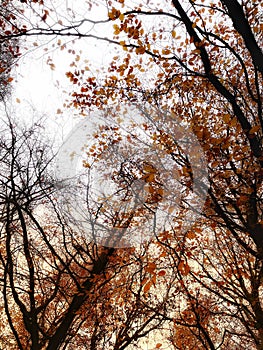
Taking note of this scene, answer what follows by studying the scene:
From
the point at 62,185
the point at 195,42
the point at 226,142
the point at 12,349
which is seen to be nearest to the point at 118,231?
the point at 62,185

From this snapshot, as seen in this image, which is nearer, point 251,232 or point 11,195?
point 251,232

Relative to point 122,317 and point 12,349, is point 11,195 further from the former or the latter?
point 12,349

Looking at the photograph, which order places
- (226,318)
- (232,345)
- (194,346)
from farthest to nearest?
(232,345)
(194,346)
(226,318)

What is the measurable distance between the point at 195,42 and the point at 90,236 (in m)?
7.01

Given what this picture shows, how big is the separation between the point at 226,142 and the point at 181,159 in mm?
990

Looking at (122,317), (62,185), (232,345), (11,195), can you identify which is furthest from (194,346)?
(11,195)

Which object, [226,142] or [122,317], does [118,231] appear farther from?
[226,142]

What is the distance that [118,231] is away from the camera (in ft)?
33.3

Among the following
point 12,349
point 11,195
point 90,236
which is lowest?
point 12,349

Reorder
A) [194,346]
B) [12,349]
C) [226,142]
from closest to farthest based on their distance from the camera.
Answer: [226,142] < [12,349] < [194,346]

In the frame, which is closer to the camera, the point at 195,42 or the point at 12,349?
the point at 195,42

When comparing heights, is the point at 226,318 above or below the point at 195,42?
above

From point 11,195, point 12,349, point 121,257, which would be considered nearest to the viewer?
→ point 11,195

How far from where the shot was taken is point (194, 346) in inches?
678
